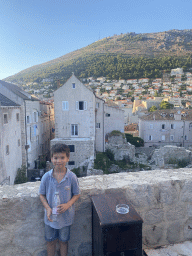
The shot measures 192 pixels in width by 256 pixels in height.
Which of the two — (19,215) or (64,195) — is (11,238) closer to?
(19,215)

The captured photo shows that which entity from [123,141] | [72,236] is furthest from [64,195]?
[123,141]

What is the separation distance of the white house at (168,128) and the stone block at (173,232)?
33.0 m

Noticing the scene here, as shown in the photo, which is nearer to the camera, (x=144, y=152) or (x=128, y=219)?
(x=128, y=219)

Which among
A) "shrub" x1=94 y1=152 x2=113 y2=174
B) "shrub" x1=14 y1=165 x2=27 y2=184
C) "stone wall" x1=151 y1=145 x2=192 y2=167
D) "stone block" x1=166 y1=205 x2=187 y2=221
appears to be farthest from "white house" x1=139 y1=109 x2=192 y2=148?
"stone block" x1=166 y1=205 x2=187 y2=221

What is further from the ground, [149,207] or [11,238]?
[149,207]

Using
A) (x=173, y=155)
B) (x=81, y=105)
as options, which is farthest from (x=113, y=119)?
(x=173, y=155)

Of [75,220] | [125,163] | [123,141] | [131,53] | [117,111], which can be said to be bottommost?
[125,163]

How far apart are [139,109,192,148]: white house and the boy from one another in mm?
33875

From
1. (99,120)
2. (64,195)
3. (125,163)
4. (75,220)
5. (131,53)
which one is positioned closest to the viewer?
(64,195)

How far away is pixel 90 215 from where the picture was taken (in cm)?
262

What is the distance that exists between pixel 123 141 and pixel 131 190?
2359cm

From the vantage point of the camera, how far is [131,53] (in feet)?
424

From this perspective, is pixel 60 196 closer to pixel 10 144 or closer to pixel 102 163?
pixel 10 144

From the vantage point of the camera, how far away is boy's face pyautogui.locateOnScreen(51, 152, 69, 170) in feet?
7.68
